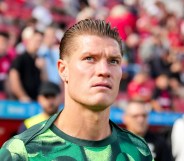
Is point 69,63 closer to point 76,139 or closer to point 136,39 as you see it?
point 76,139

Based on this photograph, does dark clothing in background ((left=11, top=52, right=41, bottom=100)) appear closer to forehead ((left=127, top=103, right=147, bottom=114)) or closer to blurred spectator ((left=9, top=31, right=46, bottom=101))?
blurred spectator ((left=9, top=31, right=46, bottom=101))

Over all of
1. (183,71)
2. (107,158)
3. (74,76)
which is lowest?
(183,71)

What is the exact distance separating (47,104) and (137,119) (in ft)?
4.10

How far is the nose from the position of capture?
9.15 ft

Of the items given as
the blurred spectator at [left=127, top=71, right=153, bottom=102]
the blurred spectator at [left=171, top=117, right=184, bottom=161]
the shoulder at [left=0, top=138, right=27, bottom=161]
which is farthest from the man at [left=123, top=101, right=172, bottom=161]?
the blurred spectator at [left=127, top=71, right=153, bottom=102]

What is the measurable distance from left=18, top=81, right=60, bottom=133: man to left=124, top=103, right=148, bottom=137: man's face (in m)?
0.98

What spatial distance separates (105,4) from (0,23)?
11.1 feet

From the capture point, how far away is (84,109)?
9.44 ft

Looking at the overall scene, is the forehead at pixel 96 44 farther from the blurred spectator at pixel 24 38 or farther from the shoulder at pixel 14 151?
the blurred spectator at pixel 24 38

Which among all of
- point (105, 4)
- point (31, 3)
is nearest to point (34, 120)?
point (31, 3)

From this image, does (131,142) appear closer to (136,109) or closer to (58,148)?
(58,148)

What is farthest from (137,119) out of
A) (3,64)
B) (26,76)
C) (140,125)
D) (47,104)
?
A: (3,64)

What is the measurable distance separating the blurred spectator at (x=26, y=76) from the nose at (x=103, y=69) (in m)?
6.73

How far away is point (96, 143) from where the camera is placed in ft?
9.51
